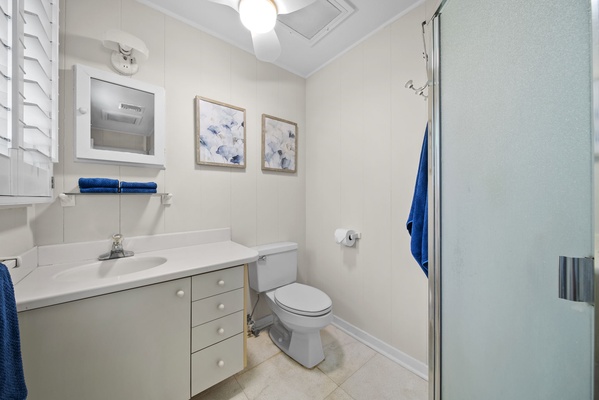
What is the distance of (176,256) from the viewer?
1.31 m

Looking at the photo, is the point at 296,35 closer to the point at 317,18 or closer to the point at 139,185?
the point at 317,18

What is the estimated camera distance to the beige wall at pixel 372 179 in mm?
1461

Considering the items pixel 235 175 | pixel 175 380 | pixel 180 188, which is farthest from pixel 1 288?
pixel 235 175

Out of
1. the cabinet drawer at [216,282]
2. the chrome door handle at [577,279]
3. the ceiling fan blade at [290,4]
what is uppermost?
the ceiling fan blade at [290,4]

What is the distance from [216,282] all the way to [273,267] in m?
0.66

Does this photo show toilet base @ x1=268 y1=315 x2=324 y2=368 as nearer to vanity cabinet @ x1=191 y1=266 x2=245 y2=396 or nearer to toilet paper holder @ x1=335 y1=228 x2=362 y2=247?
vanity cabinet @ x1=191 y1=266 x2=245 y2=396

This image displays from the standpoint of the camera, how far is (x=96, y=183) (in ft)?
3.81

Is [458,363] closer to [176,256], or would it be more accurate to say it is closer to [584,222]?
[584,222]

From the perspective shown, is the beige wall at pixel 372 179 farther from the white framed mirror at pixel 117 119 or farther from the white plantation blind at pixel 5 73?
the white plantation blind at pixel 5 73

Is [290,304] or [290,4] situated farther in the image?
[290,304]

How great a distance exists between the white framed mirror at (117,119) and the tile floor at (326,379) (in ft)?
4.90

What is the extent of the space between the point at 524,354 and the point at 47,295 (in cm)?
151

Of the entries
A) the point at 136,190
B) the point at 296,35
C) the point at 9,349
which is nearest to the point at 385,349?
the point at 9,349

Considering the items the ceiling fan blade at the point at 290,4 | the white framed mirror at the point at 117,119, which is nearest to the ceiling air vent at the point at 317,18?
the ceiling fan blade at the point at 290,4
